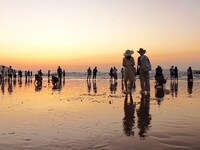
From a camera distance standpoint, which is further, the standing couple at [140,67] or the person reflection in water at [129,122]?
the standing couple at [140,67]

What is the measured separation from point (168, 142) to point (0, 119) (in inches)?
187

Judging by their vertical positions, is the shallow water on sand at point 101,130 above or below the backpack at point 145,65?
below

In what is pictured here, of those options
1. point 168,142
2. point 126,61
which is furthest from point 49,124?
point 126,61

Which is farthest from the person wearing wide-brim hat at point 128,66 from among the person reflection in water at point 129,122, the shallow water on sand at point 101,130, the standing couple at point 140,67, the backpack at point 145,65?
the shallow water on sand at point 101,130

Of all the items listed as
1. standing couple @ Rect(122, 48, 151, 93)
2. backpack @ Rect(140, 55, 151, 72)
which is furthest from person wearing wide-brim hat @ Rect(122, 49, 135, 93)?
backpack @ Rect(140, 55, 151, 72)

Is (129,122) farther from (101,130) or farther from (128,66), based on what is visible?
(128,66)

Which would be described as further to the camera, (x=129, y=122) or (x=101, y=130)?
(x=129, y=122)

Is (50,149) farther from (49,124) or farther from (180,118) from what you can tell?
(180,118)

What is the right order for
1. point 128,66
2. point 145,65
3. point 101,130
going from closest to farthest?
point 101,130 < point 145,65 < point 128,66

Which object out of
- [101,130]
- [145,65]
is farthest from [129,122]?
[145,65]

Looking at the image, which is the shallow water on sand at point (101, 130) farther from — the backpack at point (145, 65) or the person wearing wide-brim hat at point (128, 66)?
the person wearing wide-brim hat at point (128, 66)

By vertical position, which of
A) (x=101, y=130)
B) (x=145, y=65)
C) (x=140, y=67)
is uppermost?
(x=145, y=65)

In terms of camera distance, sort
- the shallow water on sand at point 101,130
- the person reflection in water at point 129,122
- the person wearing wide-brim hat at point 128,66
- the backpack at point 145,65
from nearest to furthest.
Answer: the shallow water on sand at point 101,130, the person reflection in water at point 129,122, the backpack at point 145,65, the person wearing wide-brim hat at point 128,66

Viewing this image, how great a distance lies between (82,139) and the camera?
18.7 ft
